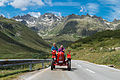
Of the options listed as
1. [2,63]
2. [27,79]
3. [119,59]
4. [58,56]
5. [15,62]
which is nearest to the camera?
[27,79]

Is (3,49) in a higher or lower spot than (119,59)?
higher

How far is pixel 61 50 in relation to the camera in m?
15.1

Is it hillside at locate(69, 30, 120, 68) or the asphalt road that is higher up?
hillside at locate(69, 30, 120, 68)

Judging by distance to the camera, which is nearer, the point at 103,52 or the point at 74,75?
the point at 74,75

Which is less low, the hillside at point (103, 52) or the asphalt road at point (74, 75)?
the hillside at point (103, 52)

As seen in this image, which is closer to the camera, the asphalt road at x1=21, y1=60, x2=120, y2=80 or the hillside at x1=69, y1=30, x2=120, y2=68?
the asphalt road at x1=21, y1=60, x2=120, y2=80

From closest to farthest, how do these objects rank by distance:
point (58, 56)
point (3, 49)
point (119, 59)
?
point (58, 56), point (119, 59), point (3, 49)

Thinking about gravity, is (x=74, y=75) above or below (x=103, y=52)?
below

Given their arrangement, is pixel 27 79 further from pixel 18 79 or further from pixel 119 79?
pixel 119 79

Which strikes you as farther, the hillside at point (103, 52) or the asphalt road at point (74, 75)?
the hillside at point (103, 52)

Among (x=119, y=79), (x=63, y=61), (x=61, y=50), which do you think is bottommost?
(x=119, y=79)

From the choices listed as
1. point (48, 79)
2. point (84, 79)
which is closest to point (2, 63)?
point (48, 79)

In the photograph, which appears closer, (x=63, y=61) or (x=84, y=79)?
(x=84, y=79)

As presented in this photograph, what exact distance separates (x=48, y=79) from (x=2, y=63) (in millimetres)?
3256
